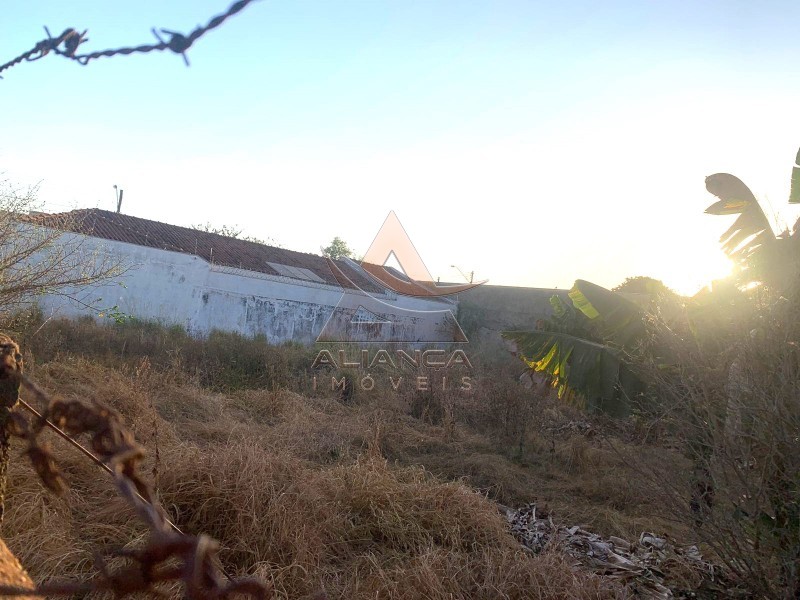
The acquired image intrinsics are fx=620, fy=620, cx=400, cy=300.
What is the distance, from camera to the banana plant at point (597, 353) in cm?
698

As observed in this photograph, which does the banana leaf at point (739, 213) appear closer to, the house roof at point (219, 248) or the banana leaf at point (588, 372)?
the banana leaf at point (588, 372)

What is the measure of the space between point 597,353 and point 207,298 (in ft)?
43.2

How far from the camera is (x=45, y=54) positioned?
156 centimetres

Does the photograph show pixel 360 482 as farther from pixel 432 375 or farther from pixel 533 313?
pixel 533 313

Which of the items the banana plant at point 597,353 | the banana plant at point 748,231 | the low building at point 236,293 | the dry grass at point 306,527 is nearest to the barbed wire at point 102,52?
the dry grass at point 306,527

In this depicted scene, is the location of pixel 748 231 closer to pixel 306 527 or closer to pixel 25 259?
pixel 306 527

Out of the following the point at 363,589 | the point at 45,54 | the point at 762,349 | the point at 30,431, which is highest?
the point at 45,54

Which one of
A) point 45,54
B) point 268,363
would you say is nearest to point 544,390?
point 268,363

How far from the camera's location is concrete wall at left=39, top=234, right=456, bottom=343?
1628 cm

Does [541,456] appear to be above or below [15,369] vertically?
below

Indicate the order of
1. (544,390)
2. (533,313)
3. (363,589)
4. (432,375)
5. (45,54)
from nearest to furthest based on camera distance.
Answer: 1. (45,54)
2. (363,589)
3. (544,390)
4. (432,375)
5. (533,313)

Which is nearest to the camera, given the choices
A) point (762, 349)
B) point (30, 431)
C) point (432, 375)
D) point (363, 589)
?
point (30, 431)

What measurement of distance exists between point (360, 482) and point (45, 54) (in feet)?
14.9

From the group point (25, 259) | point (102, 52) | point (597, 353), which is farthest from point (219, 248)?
point (102, 52)
